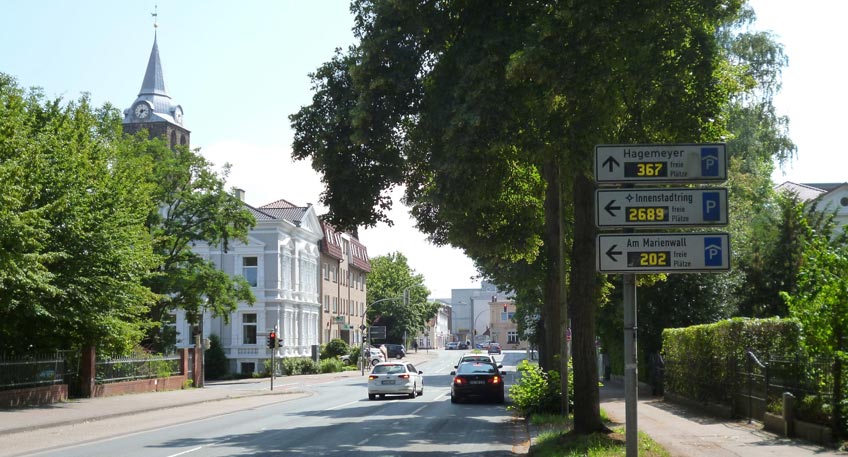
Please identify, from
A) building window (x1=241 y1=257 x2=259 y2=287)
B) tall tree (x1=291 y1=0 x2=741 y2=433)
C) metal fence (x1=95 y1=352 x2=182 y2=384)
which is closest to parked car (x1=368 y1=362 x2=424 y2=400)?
metal fence (x1=95 y1=352 x2=182 y2=384)

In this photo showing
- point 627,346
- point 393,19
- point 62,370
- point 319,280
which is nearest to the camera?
point 627,346

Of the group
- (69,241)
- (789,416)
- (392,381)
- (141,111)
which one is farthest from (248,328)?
(789,416)

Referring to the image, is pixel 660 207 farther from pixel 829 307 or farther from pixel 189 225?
pixel 189 225

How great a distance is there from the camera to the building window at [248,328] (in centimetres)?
6431

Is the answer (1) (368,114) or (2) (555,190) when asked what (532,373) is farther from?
(1) (368,114)

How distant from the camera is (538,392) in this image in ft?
71.1

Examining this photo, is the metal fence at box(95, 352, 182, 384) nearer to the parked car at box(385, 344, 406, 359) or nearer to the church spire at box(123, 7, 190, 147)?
the parked car at box(385, 344, 406, 359)

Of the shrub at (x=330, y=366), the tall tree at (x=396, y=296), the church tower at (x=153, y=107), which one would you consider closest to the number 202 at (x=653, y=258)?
the shrub at (x=330, y=366)

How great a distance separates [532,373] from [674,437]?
7.16 m

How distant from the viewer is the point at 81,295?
28.0 m

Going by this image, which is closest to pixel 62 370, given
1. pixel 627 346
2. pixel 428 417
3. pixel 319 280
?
pixel 428 417

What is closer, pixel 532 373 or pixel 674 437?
pixel 674 437

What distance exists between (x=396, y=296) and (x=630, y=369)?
10164 cm

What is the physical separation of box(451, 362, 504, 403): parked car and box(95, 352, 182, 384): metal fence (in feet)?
45.9
